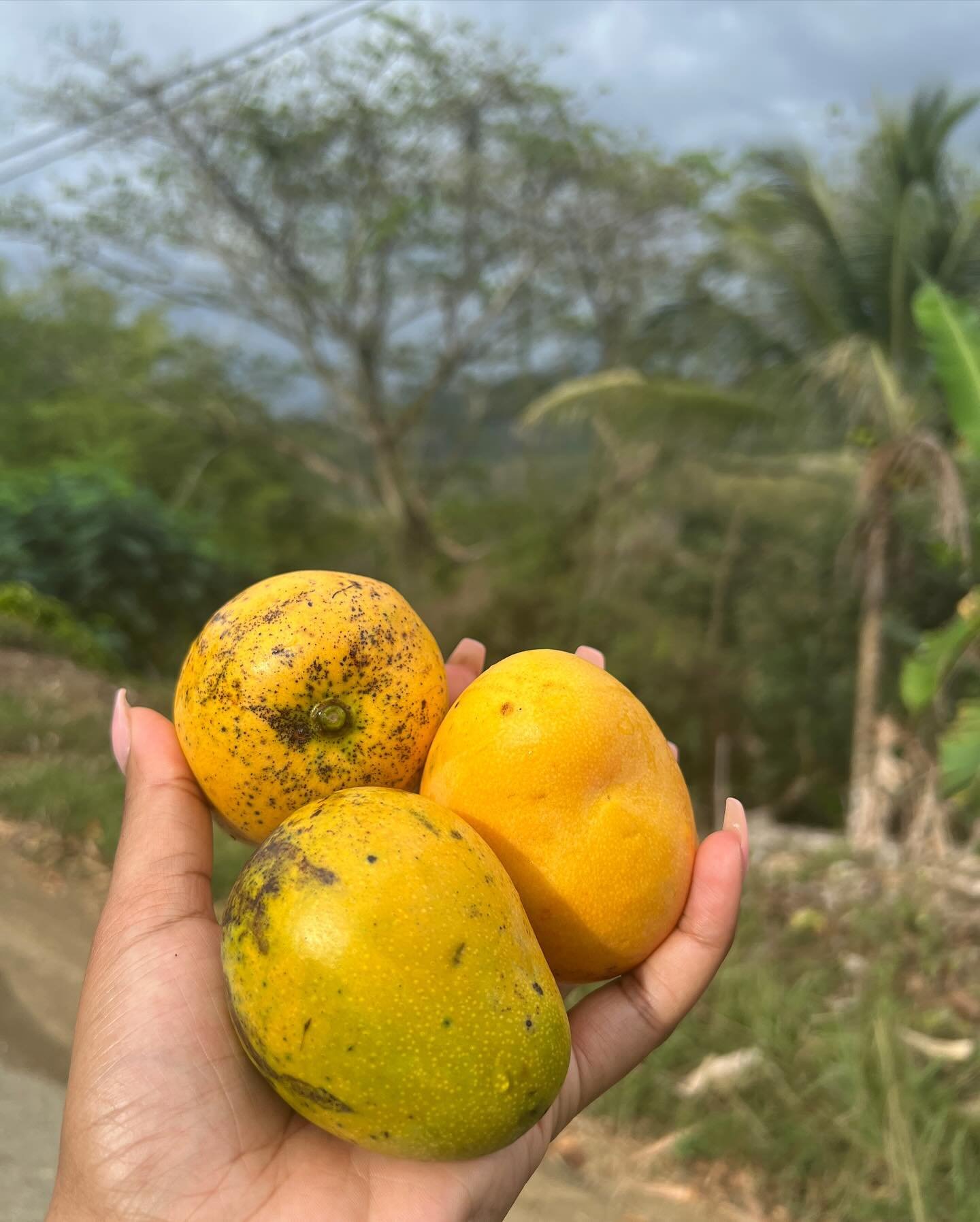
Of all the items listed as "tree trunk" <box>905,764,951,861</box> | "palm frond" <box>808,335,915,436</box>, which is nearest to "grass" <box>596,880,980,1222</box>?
"tree trunk" <box>905,764,951,861</box>

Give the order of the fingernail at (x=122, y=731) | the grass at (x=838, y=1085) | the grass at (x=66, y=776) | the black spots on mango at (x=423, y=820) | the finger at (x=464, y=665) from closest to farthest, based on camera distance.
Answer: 1. the black spots on mango at (x=423, y=820)
2. the fingernail at (x=122, y=731)
3. the finger at (x=464, y=665)
4. the grass at (x=838, y=1085)
5. the grass at (x=66, y=776)

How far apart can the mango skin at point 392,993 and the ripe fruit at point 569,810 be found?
206mm

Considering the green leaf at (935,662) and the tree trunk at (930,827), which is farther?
the tree trunk at (930,827)

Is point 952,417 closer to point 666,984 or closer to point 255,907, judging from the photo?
point 666,984

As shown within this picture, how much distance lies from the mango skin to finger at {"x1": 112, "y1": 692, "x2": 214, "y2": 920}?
1.59ft

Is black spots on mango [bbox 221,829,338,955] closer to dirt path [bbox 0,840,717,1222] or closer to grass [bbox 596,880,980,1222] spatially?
dirt path [bbox 0,840,717,1222]

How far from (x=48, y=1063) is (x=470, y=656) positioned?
2892mm

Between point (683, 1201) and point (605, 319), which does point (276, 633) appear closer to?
point (683, 1201)

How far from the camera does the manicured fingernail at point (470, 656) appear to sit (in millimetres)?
2729

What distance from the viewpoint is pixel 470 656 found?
2754mm

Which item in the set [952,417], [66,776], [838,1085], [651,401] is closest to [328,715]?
[838,1085]

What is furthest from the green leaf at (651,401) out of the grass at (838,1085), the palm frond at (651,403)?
the grass at (838,1085)

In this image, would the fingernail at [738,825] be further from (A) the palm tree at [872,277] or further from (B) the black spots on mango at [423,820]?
Answer: (A) the palm tree at [872,277]

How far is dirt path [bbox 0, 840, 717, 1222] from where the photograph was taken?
3357 mm
